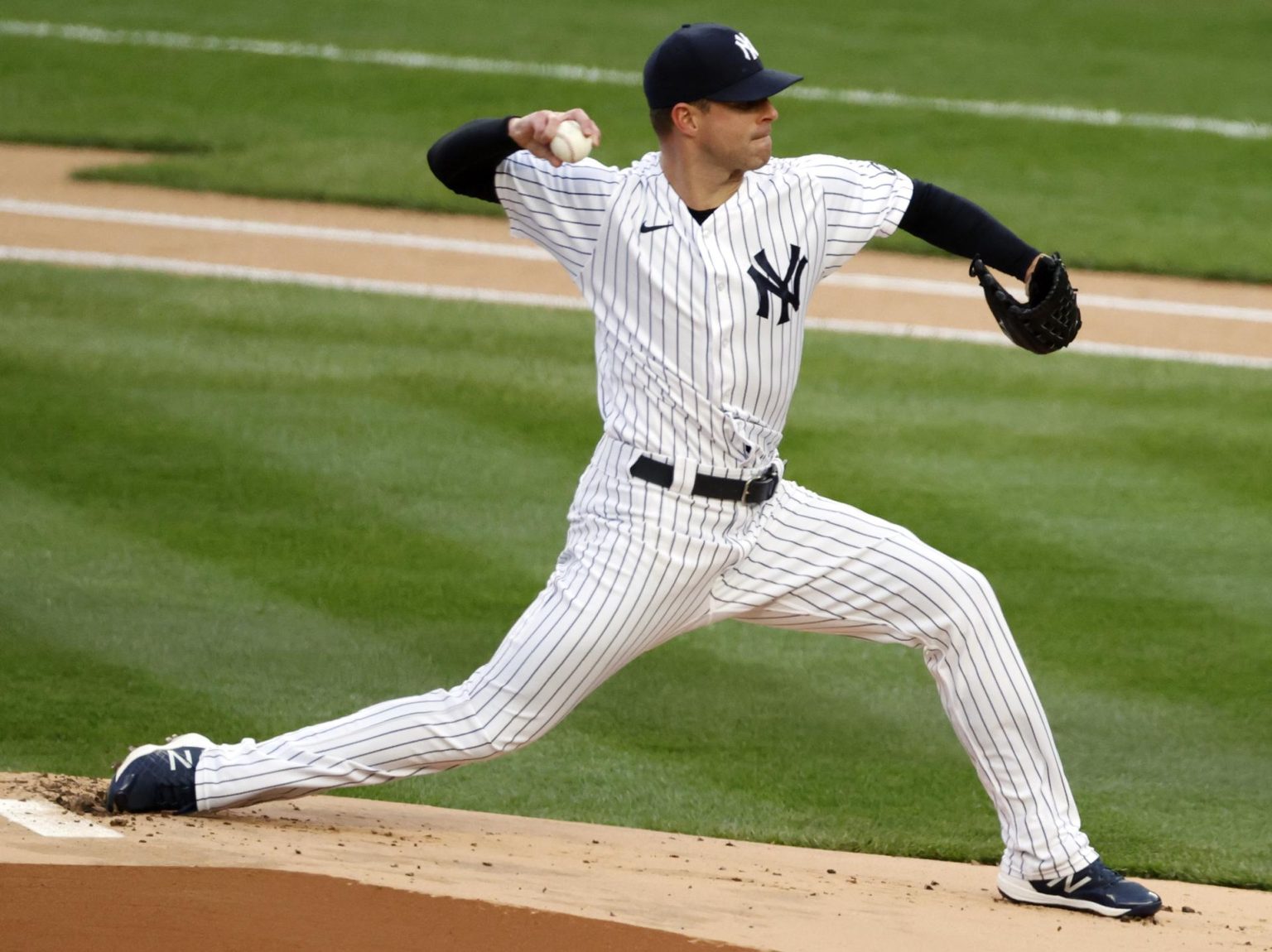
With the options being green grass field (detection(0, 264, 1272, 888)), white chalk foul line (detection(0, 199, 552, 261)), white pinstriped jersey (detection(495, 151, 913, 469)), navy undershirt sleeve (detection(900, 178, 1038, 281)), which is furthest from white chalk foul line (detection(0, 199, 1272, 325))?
white pinstriped jersey (detection(495, 151, 913, 469))

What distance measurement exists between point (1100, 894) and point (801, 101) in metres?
11.7

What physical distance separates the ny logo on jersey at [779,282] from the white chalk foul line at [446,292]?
574cm

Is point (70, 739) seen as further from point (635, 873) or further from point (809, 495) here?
point (809, 495)

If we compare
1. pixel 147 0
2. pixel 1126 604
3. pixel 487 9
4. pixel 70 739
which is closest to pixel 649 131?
pixel 487 9

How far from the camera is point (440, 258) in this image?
11125mm

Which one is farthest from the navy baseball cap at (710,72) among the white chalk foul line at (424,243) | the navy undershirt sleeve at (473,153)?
the white chalk foul line at (424,243)

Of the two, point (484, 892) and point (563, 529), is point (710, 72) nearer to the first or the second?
point (484, 892)

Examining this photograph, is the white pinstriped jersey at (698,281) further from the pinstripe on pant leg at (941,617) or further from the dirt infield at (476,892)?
the dirt infield at (476,892)

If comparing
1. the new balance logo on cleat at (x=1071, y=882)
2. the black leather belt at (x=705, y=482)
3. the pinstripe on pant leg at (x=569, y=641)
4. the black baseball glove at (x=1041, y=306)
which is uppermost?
the black baseball glove at (x=1041, y=306)

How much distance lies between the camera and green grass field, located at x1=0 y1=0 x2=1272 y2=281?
12641mm

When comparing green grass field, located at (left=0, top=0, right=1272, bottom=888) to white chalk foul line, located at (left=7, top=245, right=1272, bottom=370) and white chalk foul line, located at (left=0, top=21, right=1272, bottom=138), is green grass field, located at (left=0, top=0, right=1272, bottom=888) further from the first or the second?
white chalk foul line, located at (left=0, top=21, right=1272, bottom=138)

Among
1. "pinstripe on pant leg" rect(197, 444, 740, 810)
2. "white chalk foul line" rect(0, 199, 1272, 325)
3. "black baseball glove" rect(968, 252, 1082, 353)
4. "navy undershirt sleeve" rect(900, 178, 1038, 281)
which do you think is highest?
"navy undershirt sleeve" rect(900, 178, 1038, 281)

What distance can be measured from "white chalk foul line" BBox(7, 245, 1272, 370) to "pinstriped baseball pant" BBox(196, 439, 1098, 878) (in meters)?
5.76

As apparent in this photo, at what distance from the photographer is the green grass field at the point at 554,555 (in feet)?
16.5
